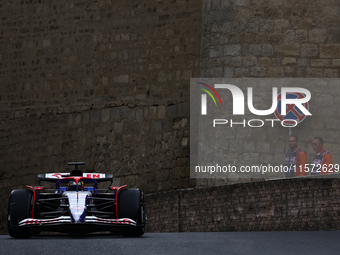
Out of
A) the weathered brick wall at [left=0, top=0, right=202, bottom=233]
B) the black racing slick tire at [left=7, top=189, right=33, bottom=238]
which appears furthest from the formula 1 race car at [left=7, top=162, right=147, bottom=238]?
the weathered brick wall at [left=0, top=0, right=202, bottom=233]

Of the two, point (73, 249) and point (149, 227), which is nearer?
point (73, 249)

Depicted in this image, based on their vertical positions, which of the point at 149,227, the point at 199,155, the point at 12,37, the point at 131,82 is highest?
the point at 12,37

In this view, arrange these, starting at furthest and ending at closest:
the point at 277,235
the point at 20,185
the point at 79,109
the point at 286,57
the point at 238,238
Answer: the point at 20,185 < the point at 79,109 < the point at 286,57 < the point at 277,235 < the point at 238,238

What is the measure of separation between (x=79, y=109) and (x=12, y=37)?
10.3 ft

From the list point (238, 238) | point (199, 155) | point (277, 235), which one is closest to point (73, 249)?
point (238, 238)

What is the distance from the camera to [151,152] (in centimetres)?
1916

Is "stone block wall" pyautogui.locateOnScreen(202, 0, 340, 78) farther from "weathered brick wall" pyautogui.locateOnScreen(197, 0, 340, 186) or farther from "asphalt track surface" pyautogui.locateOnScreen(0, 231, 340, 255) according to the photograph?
"asphalt track surface" pyautogui.locateOnScreen(0, 231, 340, 255)

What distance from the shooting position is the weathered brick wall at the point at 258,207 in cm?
1312

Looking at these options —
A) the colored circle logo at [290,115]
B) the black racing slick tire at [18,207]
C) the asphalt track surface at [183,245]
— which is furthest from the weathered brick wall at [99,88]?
the black racing slick tire at [18,207]

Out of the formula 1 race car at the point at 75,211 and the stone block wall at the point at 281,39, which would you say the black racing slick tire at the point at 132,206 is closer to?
the formula 1 race car at the point at 75,211

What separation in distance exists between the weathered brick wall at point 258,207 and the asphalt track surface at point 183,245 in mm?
1548

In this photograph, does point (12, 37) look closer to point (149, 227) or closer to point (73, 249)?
point (149, 227)


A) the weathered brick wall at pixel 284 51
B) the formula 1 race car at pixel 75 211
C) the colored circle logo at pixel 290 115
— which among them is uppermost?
the weathered brick wall at pixel 284 51

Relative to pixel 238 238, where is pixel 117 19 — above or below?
above
